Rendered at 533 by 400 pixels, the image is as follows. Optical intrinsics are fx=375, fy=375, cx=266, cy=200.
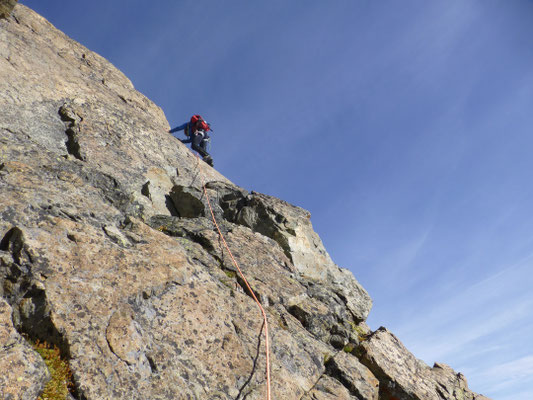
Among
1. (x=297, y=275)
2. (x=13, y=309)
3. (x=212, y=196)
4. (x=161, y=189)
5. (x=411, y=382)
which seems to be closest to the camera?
(x=13, y=309)

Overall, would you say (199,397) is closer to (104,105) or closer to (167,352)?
(167,352)

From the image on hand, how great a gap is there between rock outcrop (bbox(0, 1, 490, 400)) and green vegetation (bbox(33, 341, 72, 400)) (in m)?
0.13

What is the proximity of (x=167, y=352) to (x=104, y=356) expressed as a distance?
4.31ft

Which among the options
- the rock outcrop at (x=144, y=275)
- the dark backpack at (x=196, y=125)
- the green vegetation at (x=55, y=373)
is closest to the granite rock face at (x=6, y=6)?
the rock outcrop at (x=144, y=275)

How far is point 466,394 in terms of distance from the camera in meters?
14.8

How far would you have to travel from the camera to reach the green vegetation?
6.00 meters

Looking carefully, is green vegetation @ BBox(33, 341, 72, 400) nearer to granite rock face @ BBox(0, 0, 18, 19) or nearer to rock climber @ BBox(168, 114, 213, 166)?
granite rock face @ BBox(0, 0, 18, 19)

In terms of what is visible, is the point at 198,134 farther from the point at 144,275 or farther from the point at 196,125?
the point at 144,275

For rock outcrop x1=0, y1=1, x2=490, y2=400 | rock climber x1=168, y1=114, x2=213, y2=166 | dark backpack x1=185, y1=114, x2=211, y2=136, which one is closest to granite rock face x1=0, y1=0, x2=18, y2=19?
rock outcrop x1=0, y1=1, x2=490, y2=400

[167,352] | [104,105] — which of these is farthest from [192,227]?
[104,105]

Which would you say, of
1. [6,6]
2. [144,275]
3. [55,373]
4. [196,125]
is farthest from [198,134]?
[55,373]

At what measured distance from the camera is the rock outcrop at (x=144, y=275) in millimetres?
7020

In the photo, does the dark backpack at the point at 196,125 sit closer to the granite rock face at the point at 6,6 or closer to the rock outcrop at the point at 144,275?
the rock outcrop at the point at 144,275

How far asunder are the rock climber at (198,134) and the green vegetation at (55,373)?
57.4 ft
